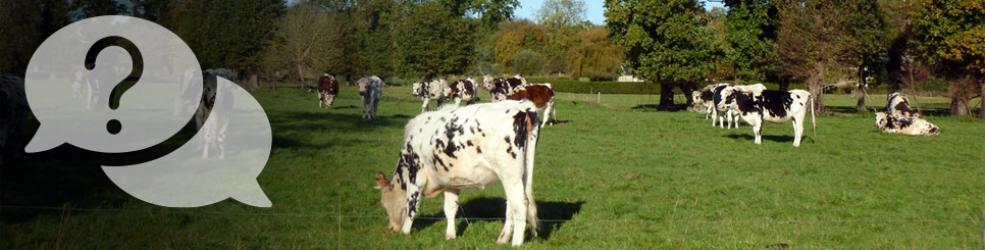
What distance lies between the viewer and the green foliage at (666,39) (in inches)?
1699

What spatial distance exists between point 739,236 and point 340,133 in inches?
609

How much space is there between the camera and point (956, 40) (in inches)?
1468

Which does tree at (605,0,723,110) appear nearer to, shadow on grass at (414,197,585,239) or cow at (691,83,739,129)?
cow at (691,83,739,129)

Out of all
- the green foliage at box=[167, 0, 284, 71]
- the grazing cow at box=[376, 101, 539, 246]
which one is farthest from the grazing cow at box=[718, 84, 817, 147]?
the green foliage at box=[167, 0, 284, 71]

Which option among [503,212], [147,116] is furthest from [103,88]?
[503,212]

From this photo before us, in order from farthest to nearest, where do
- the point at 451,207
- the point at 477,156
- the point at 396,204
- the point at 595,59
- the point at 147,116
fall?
the point at 595,59
the point at 147,116
the point at 396,204
the point at 451,207
the point at 477,156

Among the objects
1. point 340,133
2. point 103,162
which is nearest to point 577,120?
point 340,133

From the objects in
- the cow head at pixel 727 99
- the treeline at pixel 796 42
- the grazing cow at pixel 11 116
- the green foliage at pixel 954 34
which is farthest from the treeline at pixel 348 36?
the cow head at pixel 727 99

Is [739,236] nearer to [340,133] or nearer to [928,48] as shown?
[340,133]

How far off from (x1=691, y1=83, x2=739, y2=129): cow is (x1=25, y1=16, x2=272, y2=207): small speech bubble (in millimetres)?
15692

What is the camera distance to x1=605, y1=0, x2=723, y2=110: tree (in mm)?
43188

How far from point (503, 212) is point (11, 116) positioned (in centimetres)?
990

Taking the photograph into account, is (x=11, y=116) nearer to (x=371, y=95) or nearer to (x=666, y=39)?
(x=371, y=95)

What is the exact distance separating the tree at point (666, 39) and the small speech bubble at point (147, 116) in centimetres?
2126
